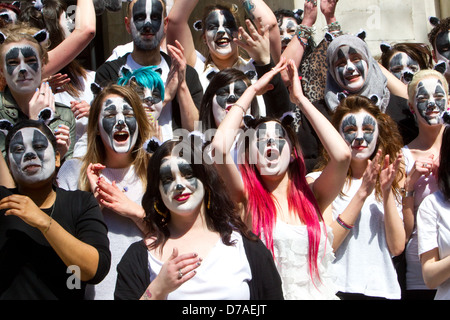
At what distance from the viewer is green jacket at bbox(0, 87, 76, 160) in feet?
13.0

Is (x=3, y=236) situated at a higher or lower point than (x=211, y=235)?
higher

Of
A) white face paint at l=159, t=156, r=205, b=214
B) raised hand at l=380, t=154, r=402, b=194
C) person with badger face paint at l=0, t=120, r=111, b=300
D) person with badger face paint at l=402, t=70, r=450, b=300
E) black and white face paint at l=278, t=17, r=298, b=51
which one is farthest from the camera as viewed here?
black and white face paint at l=278, t=17, r=298, b=51

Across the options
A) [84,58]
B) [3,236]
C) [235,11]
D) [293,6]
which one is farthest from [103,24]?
[3,236]

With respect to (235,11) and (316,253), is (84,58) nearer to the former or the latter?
(235,11)

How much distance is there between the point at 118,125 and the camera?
3.83 metres

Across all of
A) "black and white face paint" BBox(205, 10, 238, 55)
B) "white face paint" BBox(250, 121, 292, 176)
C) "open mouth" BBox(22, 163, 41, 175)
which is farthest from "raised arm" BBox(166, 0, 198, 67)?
"open mouth" BBox(22, 163, 41, 175)

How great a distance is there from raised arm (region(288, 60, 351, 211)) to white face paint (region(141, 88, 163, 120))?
87 centimetres

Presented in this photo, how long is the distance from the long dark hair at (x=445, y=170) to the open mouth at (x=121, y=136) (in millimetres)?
1697

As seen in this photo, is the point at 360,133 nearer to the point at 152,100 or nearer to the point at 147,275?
the point at 152,100

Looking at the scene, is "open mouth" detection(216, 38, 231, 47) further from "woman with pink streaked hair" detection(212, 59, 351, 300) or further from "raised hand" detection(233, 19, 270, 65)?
"woman with pink streaked hair" detection(212, 59, 351, 300)

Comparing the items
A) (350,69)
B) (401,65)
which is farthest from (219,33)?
(401,65)

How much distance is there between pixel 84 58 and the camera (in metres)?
6.68

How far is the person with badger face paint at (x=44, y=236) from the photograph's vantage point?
116 inches
